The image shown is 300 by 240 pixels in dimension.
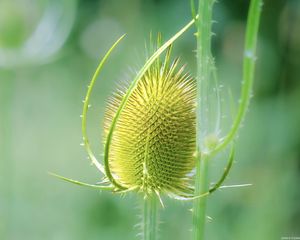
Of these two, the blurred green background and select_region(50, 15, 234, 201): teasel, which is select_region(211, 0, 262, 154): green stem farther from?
the blurred green background

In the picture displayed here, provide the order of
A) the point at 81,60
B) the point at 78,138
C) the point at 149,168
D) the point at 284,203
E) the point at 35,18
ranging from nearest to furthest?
the point at 149,168 < the point at 284,203 < the point at 35,18 < the point at 78,138 < the point at 81,60

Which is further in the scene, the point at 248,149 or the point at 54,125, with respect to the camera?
the point at 54,125

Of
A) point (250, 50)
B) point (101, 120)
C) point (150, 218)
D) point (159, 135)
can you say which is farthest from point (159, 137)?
point (101, 120)

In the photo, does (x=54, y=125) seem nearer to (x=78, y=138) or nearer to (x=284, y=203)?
(x=78, y=138)

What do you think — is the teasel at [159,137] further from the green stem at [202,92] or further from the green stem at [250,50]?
the green stem at [250,50]

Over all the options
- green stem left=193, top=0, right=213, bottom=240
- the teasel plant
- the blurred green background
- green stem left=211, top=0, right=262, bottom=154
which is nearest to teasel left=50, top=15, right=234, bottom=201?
the teasel plant

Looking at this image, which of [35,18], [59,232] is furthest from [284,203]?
[35,18]
